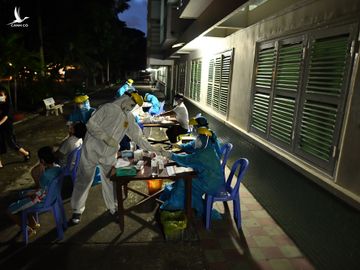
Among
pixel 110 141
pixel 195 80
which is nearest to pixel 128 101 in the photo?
pixel 110 141

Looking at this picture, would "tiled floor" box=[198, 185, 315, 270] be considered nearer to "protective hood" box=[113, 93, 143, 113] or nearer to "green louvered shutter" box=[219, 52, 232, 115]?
"protective hood" box=[113, 93, 143, 113]

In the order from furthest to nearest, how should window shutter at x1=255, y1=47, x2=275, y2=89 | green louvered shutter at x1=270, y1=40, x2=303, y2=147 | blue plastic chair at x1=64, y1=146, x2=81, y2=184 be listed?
window shutter at x1=255, y1=47, x2=275, y2=89 → blue plastic chair at x1=64, y1=146, x2=81, y2=184 → green louvered shutter at x1=270, y1=40, x2=303, y2=147

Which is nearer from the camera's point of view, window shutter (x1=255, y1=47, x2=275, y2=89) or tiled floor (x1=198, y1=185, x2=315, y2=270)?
tiled floor (x1=198, y1=185, x2=315, y2=270)

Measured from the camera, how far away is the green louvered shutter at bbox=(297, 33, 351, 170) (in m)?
3.22

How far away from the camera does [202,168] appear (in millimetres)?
4039

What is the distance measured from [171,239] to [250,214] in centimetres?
163

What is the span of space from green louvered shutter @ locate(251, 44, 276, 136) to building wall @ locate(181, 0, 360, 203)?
0.61ft

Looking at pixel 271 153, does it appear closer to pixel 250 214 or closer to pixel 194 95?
pixel 250 214

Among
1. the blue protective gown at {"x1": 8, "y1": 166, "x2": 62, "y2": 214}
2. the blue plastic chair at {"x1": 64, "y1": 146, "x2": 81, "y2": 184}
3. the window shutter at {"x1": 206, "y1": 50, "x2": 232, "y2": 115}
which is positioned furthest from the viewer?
the window shutter at {"x1": 206, "y1": 50, "x2": 232, "y2": 115}

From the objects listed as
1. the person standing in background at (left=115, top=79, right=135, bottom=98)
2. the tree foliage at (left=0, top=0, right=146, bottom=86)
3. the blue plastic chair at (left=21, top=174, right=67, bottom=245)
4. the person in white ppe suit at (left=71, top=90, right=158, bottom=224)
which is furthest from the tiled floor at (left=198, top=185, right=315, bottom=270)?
the tree foliage at (left=0, top=0, right=146, bottom=86)

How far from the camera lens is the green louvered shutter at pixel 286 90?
4.19 m

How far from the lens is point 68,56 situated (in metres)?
19.8

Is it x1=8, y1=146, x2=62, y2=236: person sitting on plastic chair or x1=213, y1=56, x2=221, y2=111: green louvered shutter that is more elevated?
x1=213, y1=56, x2=221, y2=111: green louvered shutter

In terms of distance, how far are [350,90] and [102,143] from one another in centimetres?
341
